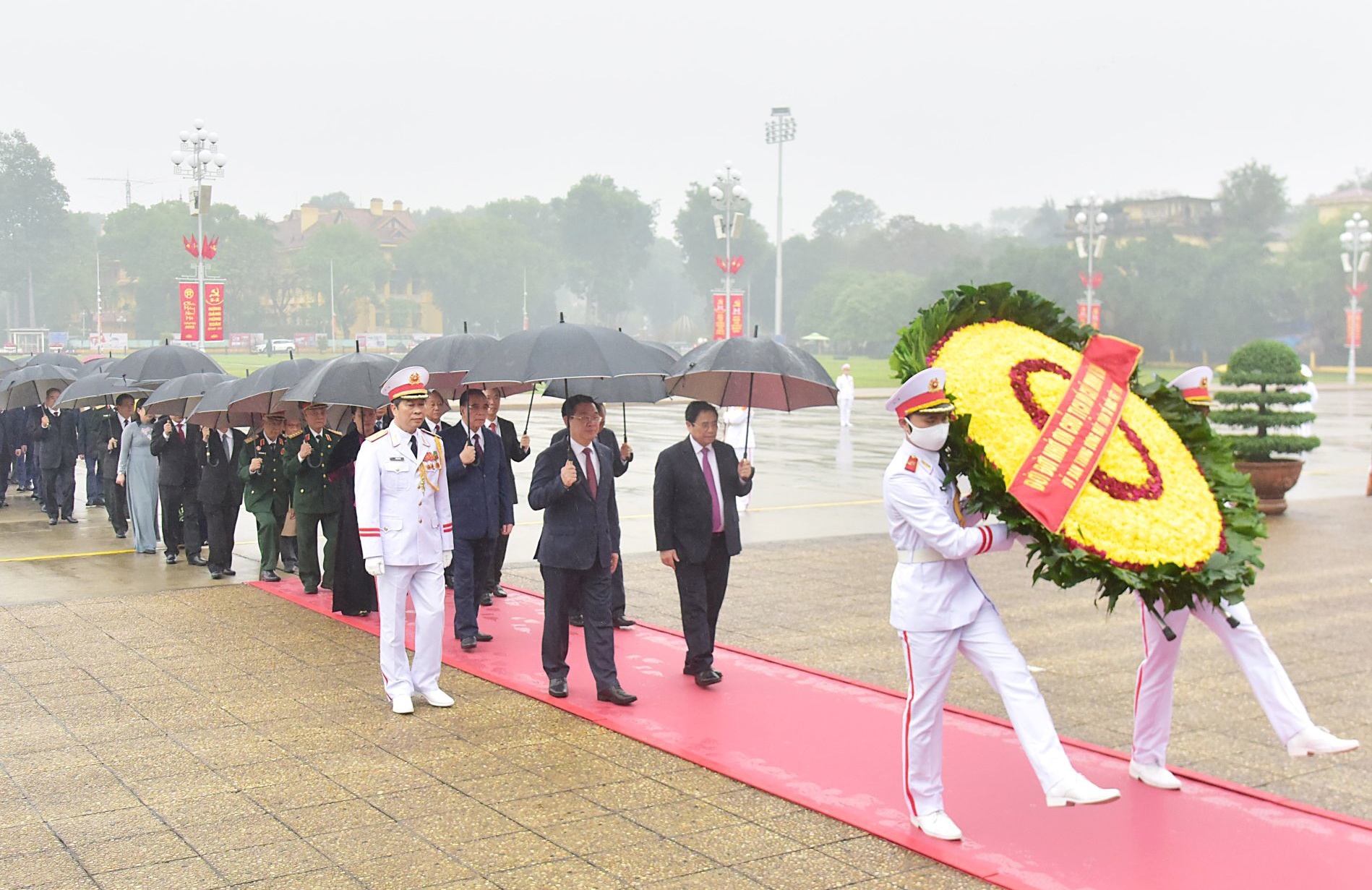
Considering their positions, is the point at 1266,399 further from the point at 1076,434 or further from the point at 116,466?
the point at 116,466

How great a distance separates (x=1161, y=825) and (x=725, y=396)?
4.14 metres

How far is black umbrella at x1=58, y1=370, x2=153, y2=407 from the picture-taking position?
48.4 feet

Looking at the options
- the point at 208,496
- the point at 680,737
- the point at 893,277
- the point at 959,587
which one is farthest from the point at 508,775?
the point at 893,277

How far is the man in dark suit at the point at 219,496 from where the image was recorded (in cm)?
1215

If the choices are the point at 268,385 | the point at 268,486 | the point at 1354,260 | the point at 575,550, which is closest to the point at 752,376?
the point at 575,550

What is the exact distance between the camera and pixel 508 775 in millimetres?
6336

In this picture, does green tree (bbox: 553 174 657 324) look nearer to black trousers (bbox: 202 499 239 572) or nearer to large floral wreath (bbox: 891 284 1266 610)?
black trousers (bbox: 202 499 239 572)

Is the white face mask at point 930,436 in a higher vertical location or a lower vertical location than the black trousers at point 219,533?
higher

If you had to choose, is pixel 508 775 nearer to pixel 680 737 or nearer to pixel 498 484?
pixel 680 737

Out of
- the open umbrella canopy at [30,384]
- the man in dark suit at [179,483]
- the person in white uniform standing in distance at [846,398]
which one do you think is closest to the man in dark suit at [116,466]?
the man in dark suit at [179,483]

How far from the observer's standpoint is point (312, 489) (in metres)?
11.2

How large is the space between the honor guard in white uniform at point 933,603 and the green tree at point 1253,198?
327 ft

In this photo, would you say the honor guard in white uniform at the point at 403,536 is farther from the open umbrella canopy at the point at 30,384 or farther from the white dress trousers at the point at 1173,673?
the open umbrella canopy at the point at 30,384

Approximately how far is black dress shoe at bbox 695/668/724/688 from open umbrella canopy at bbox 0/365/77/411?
12248mm
